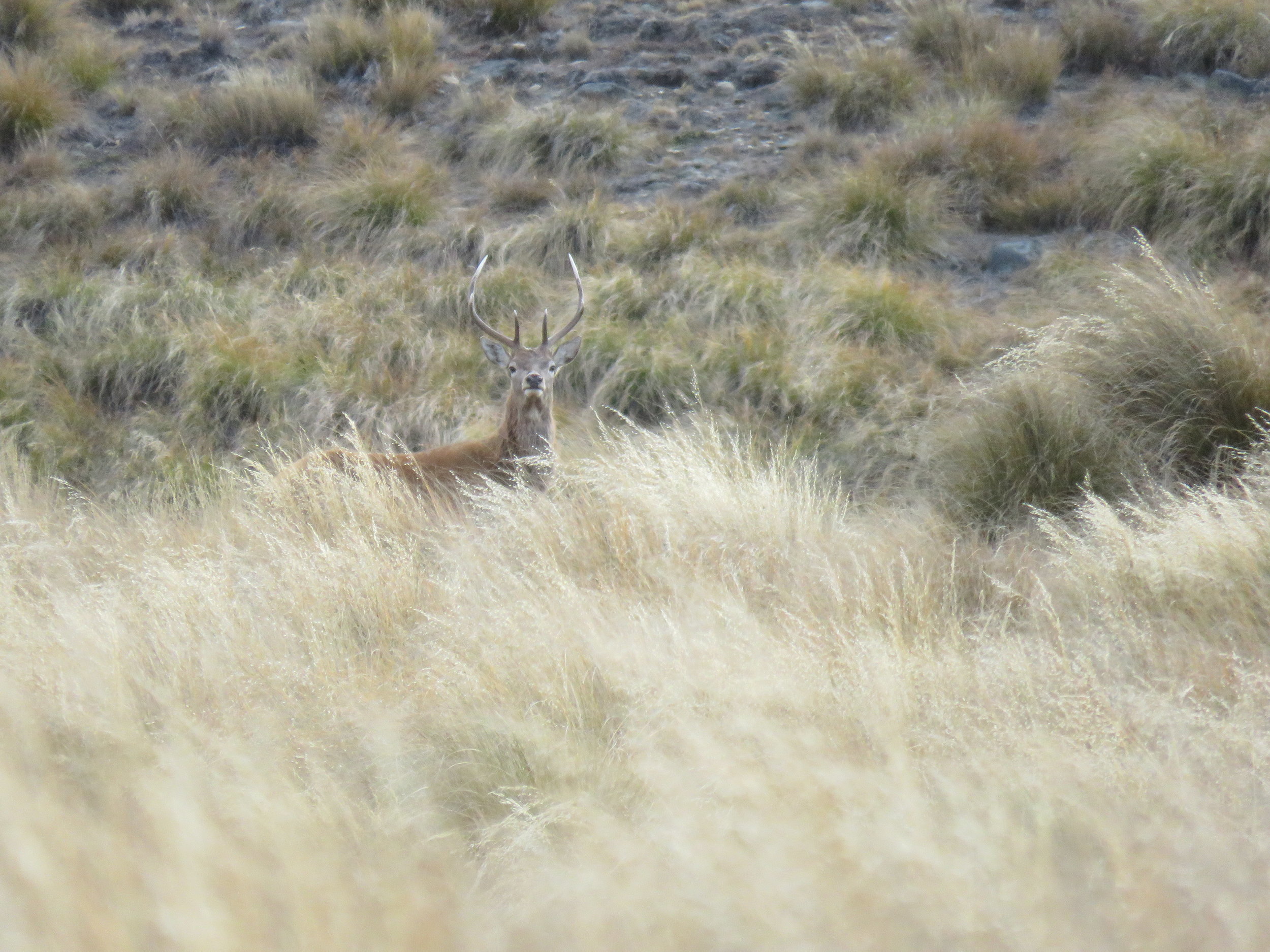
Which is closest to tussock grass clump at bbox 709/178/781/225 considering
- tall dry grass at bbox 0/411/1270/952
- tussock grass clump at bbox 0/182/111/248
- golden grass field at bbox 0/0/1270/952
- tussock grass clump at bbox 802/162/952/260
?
golden grass field at bbox 0/0/1270/952

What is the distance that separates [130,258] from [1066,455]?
8.49 metres

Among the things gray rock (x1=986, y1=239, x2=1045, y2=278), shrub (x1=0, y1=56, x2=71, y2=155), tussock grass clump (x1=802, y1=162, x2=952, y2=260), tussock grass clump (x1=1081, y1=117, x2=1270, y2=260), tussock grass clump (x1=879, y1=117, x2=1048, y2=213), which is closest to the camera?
tussock grass clump (x1=1081, y1=117, x2=1270, y2=260)

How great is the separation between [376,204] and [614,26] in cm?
421

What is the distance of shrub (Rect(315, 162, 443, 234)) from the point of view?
1093 cm

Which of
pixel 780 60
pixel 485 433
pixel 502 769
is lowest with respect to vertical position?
pixel 485 433

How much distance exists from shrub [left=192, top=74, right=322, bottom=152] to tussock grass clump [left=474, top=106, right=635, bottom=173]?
2.00m

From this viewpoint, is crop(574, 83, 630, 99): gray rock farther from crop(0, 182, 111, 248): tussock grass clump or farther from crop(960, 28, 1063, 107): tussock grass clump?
crop(0, 182, 111, 248): tussock grass clump

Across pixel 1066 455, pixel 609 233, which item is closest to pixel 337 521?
pixel 1066 455

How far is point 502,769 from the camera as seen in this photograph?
3.38 metres

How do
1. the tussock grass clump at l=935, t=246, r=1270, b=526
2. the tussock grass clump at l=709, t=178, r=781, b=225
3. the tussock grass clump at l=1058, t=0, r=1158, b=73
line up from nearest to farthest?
the tussock grass clump at l=935, t=246, r=1270, b=526
the tussock grass clump at l=709, t=178, r=781, b=225
the tussock grass clump at l=1058, t=0, r=1158, b=73

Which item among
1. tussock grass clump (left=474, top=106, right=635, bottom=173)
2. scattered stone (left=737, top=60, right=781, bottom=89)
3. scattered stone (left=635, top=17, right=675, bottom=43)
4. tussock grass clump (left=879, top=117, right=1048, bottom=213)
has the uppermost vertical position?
scattered stone (left=635, top=17, right=675, bottom=43)

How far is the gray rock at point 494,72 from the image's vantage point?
13062 mm

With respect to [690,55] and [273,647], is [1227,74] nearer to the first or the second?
[690,55]

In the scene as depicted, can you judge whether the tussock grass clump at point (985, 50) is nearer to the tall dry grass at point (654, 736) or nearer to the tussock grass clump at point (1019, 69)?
the tussock grass clump at point (1019, 69)
